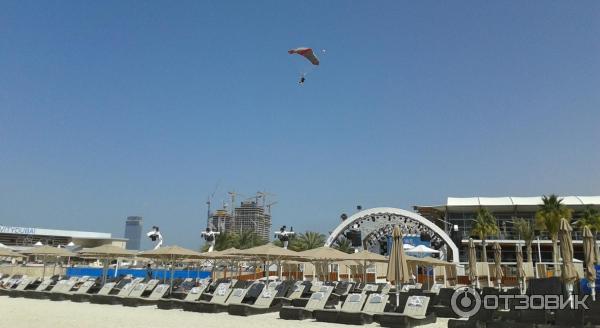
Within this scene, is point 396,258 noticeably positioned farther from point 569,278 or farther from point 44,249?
point 44,249

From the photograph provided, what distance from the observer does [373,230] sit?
4581 cm

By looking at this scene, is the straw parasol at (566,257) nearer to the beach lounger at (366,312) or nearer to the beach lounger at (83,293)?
the beach lounger at (366,312)

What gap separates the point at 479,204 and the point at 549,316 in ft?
169

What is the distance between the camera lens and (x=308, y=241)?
5084 cm

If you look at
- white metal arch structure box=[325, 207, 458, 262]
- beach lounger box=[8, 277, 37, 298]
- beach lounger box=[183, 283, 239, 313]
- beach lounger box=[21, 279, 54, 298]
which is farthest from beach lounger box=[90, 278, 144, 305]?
white metal arch structure box=[325, 207, 458, 262]

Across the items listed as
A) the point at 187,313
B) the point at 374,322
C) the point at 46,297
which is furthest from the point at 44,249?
the point at 374,322

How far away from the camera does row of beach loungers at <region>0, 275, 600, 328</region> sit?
925 centimetres

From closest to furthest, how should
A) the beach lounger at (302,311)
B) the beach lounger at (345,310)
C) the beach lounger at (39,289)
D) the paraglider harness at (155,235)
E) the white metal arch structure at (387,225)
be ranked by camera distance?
the beach lounger at (345,310)
the beach lounger at (302,311)
the beach lounger at (39,289)
the paraglider harness at (155,235)
the white metal arch structure at (387,225)

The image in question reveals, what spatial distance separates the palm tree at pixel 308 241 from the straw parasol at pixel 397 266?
3746cm

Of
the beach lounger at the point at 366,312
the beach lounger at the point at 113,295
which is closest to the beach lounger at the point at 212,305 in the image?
the beach lounger at the point at 113,295

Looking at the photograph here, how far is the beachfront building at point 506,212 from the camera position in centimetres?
5516

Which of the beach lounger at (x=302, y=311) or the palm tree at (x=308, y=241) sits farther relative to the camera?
the palm tree at (x=308, y=241)

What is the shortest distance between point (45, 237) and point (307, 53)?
67.5 m
